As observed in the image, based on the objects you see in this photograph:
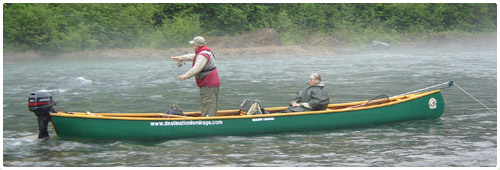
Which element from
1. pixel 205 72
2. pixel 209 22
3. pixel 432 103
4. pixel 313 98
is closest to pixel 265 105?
pixel 313 98

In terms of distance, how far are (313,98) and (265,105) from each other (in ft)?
11.6

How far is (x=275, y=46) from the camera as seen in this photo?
98.6 feet

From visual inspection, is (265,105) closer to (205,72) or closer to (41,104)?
(205,72)

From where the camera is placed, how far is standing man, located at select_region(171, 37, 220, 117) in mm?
7828

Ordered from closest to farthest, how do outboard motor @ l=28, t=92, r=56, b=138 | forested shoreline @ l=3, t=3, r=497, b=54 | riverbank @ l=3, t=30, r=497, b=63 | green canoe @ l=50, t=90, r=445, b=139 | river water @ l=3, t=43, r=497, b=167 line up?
1. river water @ l=3, t=43, r=497, b=167
2. outboard motor @ l=28, t=92, r=56, b=138
3. green canoe @ l=50, t=90, r=445, b=139
4. riverbank @ l=3, t=30, r=497, b=63
5. forested shoreline @ l=3, t=3, r=497, b=54

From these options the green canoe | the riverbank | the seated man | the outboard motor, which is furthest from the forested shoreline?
the seated man

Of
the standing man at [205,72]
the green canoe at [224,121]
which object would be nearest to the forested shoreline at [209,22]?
the green canoe at [224,121]

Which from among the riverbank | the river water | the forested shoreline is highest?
the forested shoreline

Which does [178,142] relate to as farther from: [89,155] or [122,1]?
[122,1]

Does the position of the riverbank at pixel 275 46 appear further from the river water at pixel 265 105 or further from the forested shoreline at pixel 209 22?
the river water at pixel 265 105

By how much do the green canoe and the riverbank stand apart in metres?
19.7

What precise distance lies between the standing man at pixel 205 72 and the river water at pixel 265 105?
1.66 ft

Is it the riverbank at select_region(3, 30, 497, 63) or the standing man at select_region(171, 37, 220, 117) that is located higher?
the riverbank at select_region(3, 30, 497, 63)

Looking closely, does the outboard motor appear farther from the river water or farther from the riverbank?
the riverbank
